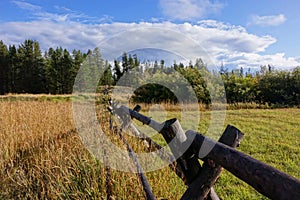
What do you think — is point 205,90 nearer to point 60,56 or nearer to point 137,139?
point 137,139

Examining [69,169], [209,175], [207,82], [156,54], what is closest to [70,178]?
[69,169]

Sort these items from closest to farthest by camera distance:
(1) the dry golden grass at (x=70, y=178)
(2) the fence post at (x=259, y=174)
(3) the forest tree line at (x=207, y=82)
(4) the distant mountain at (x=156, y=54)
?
(2) the fence post at (x=259, y=174), (1) the dry golden grass at (x=70, y=178), (4) the distant mountain at (x=156, y=54), (3) the forest tree line at (x=207, y=82)

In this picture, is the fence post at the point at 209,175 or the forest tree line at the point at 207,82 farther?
the forest tree line at the point at 207,82

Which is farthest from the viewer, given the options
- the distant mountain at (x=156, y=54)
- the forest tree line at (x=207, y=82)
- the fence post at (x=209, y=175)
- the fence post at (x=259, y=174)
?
the forest tree line at (x=207, y=82)

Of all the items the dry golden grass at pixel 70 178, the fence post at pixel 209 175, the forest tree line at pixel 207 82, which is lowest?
the dry golden grass at pixel 70 178

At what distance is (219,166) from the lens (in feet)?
5.79

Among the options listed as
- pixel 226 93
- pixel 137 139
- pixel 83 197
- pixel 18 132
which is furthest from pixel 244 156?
pixel 226 93

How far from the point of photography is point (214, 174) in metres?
1.76

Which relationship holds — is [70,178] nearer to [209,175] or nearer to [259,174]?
[209,175]

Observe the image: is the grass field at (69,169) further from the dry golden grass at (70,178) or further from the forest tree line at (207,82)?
the forest tree line at (207,82)

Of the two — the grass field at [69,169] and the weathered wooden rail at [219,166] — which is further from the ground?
the weathered wooden rail at [219,166]

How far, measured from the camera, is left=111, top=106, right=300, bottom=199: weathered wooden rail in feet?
3.57

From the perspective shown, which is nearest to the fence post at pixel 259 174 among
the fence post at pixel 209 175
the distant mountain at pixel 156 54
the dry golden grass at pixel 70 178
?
the fence post at pixel 209 175

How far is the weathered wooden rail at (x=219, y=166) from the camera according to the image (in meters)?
1.09
